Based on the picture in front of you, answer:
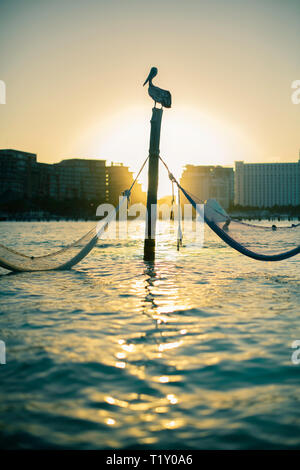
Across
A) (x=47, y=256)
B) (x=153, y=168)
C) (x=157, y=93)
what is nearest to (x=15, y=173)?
(x=157, y=93)

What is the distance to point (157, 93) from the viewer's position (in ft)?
42.8

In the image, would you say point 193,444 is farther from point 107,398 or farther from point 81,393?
point 81,393

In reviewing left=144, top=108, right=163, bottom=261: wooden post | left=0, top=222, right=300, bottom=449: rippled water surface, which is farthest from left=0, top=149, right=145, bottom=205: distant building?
left=0, top=222, right=300, bottom=449: rippled water surface

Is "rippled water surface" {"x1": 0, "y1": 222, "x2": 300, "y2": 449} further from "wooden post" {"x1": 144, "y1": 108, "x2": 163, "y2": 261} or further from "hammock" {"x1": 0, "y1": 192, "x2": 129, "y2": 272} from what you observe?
"wooden post" {"x1": 144, "y1": 108, "x2": 163, "y2": 261}

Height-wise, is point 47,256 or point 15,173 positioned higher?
point 15,173

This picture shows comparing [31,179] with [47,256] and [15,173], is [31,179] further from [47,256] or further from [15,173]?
[47,256]

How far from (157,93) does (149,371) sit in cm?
1056

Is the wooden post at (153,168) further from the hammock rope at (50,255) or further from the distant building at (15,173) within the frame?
the distant building at (15,173)

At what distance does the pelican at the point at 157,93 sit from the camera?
514 inches

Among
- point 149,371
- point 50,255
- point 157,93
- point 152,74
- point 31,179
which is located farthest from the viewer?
point 31,179

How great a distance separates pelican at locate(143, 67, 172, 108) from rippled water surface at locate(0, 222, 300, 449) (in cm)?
705

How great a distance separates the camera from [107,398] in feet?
12.9

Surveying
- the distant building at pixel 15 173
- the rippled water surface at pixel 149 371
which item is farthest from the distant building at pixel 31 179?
the rippled water surface at pixel 149 371

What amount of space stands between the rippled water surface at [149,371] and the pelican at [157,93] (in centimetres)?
705
